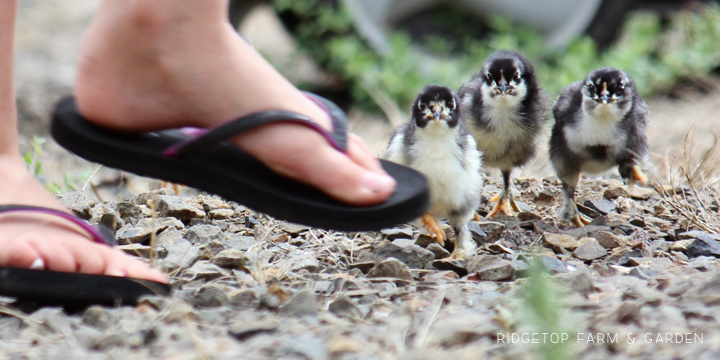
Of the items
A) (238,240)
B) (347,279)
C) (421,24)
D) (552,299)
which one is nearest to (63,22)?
(421,24)

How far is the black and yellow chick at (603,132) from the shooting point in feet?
10.5

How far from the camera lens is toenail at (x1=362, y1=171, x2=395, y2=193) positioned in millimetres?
2066

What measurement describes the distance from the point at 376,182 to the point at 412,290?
1.31 ft

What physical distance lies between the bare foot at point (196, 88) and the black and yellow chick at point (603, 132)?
4.57 ft

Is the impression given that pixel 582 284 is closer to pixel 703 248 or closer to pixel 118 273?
pixel 703 248

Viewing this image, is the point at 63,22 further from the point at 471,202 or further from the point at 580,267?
the point at 580,267

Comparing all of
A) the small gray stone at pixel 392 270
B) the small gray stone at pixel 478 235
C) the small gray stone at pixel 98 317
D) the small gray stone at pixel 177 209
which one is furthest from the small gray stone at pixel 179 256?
the small gray stone at pixel 478 235

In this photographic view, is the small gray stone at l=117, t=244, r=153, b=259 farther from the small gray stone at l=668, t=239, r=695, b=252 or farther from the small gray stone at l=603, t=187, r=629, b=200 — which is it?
the small gray stone at l=603, t=187, r=629, b=200

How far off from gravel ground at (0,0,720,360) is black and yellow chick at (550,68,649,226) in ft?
0.73

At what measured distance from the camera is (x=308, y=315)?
6.50 feet

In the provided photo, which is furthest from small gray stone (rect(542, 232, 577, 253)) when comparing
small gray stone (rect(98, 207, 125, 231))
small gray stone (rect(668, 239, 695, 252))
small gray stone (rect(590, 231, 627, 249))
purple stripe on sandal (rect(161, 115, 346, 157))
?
small gray stone (rect(98, 207, 125, 231))

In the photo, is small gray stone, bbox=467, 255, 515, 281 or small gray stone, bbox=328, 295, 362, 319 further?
small gray stone, bbox=467, 255, 515, 281

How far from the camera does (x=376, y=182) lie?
2.08 m

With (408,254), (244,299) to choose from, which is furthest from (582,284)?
(244,299)
